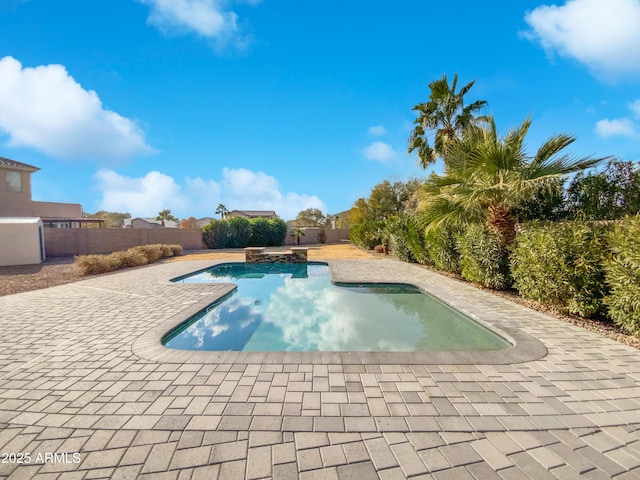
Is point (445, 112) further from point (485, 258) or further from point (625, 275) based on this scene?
point (625, 275)

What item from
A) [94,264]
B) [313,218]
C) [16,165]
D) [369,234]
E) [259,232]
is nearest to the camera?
[94,264]

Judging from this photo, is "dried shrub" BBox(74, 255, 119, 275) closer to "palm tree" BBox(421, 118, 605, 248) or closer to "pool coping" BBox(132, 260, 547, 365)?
"pool coping" BBox(132, 260, 547, 365)

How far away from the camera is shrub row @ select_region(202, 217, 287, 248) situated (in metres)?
23.6

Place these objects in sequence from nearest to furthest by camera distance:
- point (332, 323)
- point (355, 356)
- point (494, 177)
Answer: point (355, 356) → point (332, 323) → point (494, 177)

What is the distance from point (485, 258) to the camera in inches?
303

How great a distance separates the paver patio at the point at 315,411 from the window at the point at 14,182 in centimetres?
2302

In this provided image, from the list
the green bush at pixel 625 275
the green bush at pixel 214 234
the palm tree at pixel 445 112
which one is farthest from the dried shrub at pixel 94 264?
the palm tree at pixel 445 112

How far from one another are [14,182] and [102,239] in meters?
8.24

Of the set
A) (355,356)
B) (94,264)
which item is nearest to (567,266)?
(355,356)

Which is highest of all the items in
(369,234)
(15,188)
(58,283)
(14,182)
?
(14,182)

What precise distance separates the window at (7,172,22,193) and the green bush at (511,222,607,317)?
29.2m

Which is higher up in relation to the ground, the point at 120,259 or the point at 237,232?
the point at 237,232

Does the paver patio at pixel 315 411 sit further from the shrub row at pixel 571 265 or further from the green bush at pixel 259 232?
the green bush at pixel 259 232

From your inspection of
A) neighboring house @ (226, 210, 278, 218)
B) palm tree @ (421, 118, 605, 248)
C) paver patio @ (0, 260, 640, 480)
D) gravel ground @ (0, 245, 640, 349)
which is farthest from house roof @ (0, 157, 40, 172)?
neighboring house @ (226, 210, 278, 218)
